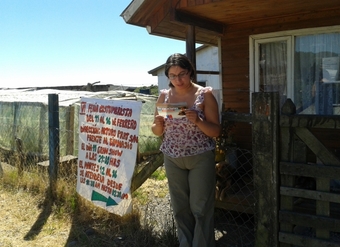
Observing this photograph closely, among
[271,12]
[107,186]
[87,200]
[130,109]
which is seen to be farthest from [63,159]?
[271,12]

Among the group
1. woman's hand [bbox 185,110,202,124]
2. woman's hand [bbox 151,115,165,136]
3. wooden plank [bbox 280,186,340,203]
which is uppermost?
woman's hand [bbox 185,110,202,124]

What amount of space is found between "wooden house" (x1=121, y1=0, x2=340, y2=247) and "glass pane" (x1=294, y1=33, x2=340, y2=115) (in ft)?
0.05

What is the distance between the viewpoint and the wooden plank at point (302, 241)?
265 cm

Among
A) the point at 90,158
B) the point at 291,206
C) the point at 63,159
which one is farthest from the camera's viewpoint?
the point at 63,159

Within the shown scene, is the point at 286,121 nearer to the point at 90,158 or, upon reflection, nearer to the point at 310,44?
the point at 90,158

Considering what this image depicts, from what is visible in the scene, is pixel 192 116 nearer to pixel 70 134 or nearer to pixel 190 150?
pixel 190 150

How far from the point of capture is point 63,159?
18.7 feet

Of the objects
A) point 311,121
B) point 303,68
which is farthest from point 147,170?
point 303,68

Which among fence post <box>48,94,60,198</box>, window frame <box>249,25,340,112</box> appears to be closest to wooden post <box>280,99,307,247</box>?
window frame <box>249,25,340,112</box>

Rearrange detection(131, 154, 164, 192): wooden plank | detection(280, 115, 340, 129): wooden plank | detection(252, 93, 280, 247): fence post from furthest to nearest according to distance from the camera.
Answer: detection(131, 154, 164, 192): wooden plank < detection(252, 93, 280, 247): fence post < detection(280, 115, 340, 129): wooden plank

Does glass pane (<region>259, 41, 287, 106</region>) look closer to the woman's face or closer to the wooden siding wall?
the wooden siding wall

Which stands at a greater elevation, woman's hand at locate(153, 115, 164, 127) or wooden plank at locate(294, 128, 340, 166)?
woman's hand at locate(153, 115, 164, 127)

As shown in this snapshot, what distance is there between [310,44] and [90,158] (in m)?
3.65

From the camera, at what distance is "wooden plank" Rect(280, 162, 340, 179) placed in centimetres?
254
